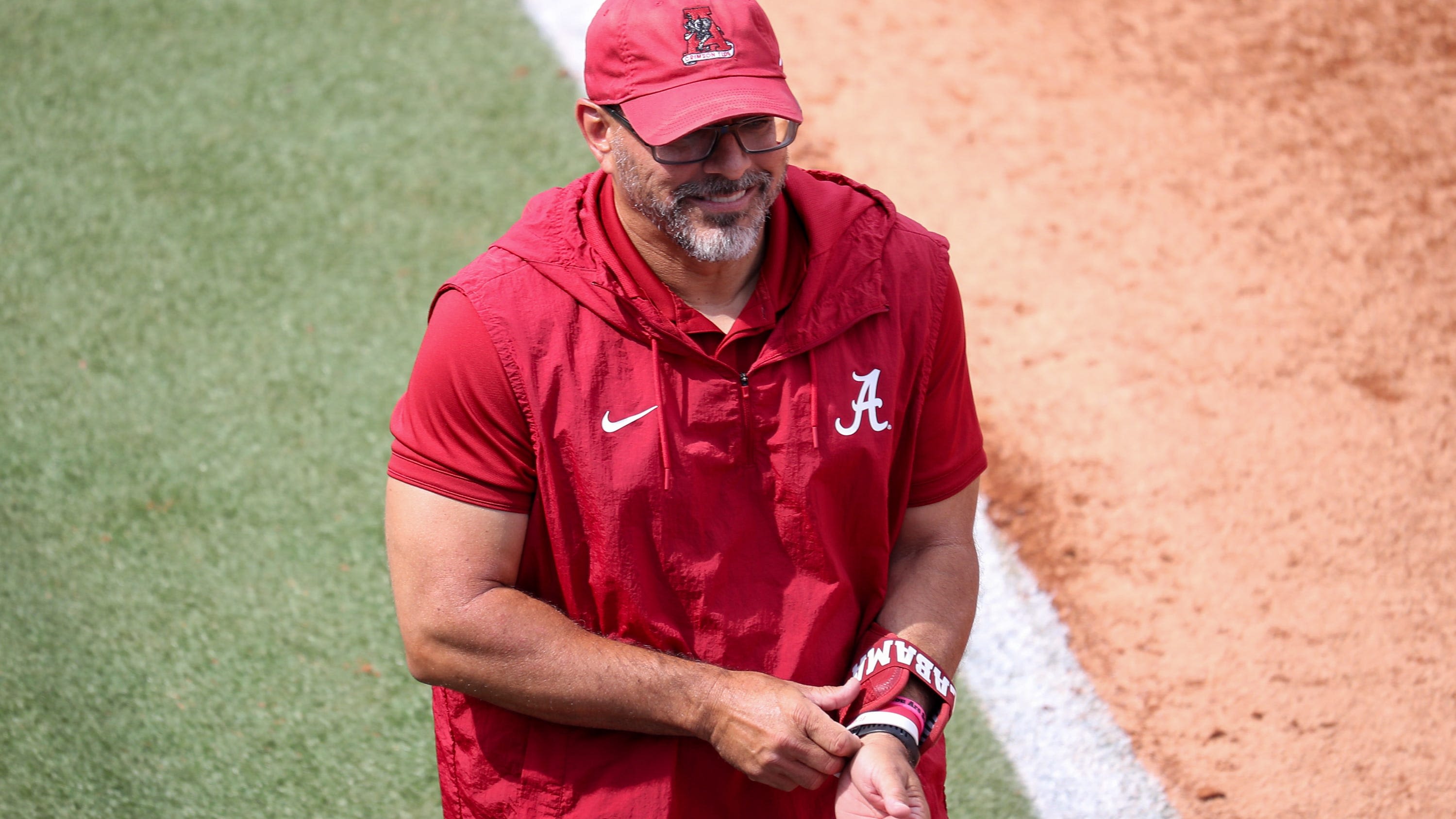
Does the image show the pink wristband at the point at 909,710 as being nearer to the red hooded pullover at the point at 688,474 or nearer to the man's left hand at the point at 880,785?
the man's left hand at the point at 880,785

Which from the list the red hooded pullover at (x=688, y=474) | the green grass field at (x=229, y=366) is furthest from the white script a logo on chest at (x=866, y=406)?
the green grass field at (x=229, y=366)

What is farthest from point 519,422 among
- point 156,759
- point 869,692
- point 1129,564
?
point 1129,564

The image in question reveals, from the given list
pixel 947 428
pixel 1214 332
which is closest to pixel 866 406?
pixel 947 428

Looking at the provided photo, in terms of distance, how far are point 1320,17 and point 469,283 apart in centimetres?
460

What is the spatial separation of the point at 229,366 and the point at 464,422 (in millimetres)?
2948

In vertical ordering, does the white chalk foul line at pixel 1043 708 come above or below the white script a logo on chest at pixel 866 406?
below

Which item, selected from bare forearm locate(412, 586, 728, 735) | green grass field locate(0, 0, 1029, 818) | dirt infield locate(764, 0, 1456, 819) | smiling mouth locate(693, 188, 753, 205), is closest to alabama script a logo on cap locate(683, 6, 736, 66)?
smiling mouth locate(693, 188, 753, 205)

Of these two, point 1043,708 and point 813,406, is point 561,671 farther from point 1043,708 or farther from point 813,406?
point 1043,708

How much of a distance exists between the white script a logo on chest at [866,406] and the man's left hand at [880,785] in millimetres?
541

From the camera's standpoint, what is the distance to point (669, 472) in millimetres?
2182

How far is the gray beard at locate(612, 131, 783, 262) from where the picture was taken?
87.0 inches

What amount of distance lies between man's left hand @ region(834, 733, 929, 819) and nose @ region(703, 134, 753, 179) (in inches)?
39.8

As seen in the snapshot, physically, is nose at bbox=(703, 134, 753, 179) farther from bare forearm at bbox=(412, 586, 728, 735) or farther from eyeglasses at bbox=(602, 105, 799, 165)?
bare forearm at bbox=(412, 586, 728, 735)

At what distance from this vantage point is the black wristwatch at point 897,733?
2281 millimetres
